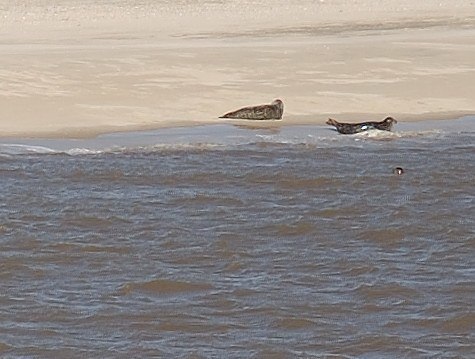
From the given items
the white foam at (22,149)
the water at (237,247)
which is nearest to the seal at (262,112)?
the water at (237,247)

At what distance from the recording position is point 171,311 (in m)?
6.31

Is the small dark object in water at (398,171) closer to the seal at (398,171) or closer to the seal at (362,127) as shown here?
the seal at (398,171)

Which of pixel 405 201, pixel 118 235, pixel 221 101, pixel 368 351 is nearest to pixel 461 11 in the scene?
pixel 221 101

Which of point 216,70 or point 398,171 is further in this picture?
point 216,70

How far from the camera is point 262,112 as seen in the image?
39.2ft

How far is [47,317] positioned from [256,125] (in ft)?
19.6

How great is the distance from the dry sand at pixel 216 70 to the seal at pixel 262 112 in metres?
0.13

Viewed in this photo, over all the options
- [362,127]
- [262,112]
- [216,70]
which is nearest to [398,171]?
[362,127]

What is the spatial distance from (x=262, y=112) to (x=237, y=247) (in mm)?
4563

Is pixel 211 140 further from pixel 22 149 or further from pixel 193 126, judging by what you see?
pixel 22 149

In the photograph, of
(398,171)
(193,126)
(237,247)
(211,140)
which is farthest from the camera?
(193,126)

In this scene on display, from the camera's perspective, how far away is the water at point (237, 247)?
5945 mm

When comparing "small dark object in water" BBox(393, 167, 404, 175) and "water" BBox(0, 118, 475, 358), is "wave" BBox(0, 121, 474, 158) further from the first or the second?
"small dark object in water" BBox(393, 167, 404, 175)

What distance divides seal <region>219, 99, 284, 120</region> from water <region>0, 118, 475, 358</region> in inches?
26.7
